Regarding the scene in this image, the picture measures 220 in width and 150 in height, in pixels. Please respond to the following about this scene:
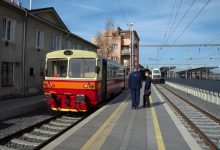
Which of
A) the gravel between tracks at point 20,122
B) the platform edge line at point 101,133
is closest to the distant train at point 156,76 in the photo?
the gravel between tracks at point 20,122

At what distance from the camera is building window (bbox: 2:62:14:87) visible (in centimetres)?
1958

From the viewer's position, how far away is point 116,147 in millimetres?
7504

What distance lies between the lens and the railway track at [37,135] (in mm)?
8547

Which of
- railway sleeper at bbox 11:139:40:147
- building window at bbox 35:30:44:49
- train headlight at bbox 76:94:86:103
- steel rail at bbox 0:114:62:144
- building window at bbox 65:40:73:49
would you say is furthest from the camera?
building window at bbox 65:40:73:49

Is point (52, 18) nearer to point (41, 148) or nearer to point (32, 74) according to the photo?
point (32, 74)

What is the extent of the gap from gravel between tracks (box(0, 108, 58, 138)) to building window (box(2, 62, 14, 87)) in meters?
4.98

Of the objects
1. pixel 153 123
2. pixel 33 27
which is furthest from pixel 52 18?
pixel 153 123

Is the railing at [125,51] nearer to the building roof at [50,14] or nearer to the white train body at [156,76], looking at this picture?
the white train body at [156,76]

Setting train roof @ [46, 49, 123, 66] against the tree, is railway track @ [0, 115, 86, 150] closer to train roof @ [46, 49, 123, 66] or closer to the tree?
train roof @ [46, 49, 123, 66]

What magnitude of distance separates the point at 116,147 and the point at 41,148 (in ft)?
5.58

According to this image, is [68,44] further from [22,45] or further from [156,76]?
[156,76]

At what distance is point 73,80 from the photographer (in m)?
13.7

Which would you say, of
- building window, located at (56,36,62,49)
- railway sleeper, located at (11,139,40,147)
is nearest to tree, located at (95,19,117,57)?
building window, located at (56,36,62,49)

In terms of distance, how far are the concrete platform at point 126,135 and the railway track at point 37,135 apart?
626 millimetres
